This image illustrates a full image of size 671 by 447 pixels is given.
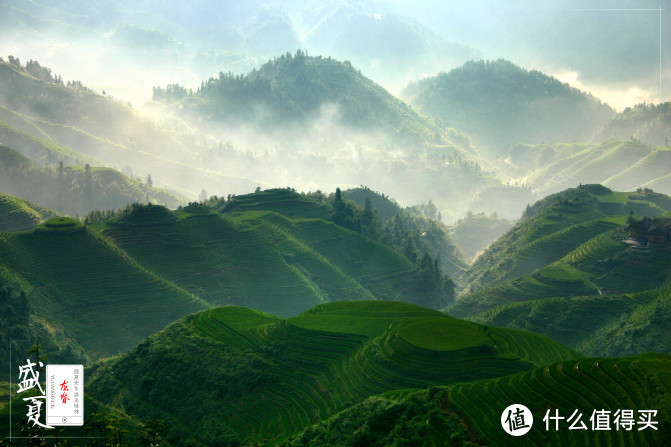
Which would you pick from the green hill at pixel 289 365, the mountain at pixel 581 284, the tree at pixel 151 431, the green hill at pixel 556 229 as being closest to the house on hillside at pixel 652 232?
the mountain at pixel 581 284

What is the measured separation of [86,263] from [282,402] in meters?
46.2

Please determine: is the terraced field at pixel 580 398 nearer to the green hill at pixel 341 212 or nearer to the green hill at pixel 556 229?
the green hill at pixel 556 229

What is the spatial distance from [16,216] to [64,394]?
87960mm

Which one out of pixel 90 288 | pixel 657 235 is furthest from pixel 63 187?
pixel 657 235

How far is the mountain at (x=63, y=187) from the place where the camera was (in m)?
185

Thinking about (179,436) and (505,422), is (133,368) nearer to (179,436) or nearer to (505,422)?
(179,436)

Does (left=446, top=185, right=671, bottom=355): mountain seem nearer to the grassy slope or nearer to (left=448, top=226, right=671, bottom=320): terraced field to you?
(left=448, top=226, right=671, bottom=320): terraced field

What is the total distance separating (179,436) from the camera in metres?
42.9

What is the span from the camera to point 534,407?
2912 cm

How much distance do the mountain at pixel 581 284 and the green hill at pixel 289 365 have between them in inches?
1045

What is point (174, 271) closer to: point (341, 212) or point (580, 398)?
point (341, 212)

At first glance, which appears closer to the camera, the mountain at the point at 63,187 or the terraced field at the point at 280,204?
the terraced field at the point at 280,204

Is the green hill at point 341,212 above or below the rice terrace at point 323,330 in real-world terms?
above

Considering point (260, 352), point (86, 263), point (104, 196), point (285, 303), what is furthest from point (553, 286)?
point (104, 196)
